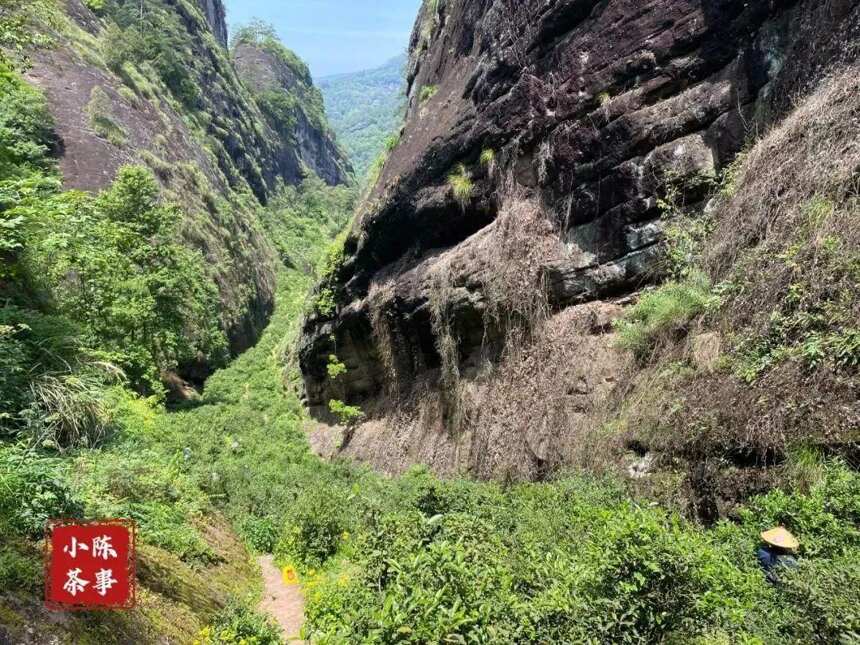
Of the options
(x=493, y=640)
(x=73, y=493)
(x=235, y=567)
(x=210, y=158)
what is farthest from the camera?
(x=210, y=158)

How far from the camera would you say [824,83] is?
23.9 ft

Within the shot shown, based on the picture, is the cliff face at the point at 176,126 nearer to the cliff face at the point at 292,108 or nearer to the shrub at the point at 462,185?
the cliff face at the point at 292,108

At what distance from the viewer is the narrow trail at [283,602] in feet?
22.1

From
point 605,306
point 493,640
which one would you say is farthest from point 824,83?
point 493,640

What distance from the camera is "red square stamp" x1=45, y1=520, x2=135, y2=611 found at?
4.09 metres

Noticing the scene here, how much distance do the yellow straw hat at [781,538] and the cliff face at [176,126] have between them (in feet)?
58.3

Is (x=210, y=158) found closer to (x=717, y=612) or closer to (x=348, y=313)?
(x=348, y=313)

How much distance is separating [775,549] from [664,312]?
3.65 m

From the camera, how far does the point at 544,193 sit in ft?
35.8

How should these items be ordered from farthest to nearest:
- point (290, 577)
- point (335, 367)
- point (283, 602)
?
point (335, 367) → point (290, 577) → point (283, 602)

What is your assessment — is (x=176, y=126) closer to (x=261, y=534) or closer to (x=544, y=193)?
(x=544, y=193)

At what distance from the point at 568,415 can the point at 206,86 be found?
50338mm

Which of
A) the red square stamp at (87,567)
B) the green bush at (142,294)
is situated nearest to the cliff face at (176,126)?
the green bush at (142,294)

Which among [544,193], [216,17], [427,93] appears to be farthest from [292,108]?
[544,193]
